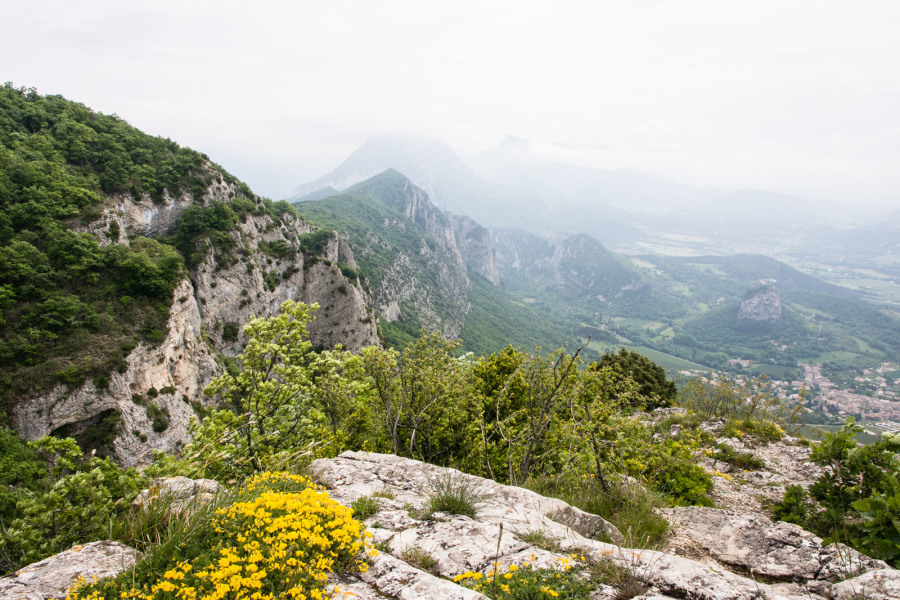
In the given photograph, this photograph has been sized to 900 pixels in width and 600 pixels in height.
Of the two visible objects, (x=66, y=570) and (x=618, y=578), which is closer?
(x=66, y=570)

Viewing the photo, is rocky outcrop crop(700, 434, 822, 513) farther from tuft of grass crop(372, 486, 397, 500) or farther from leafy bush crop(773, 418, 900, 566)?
tuft of grass crop(372, 486, 397, 500)

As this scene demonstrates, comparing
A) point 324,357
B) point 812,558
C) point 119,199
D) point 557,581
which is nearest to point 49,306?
point 119,199

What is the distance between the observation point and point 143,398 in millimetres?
31766

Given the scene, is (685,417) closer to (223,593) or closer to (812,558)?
(812,558)

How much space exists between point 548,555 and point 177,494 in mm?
4722

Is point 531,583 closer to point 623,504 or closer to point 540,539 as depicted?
point 540,539

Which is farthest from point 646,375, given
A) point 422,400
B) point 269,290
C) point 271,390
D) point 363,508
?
point 269,290

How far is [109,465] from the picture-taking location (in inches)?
217

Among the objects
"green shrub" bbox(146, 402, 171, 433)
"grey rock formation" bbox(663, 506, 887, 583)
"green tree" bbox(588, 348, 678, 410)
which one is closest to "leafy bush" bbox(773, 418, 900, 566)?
"grey rock formation" bbox(663, 506, 887, 583)

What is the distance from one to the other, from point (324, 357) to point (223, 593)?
10.0 m

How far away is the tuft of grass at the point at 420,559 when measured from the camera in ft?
14.1

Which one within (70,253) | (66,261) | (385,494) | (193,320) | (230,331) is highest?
(70,253)

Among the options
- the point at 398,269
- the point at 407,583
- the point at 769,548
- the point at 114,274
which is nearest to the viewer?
the point at 407,583

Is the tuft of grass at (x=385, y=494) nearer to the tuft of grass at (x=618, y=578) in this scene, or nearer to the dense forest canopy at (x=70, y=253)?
the tuft of grass at (x=618, y=578)
